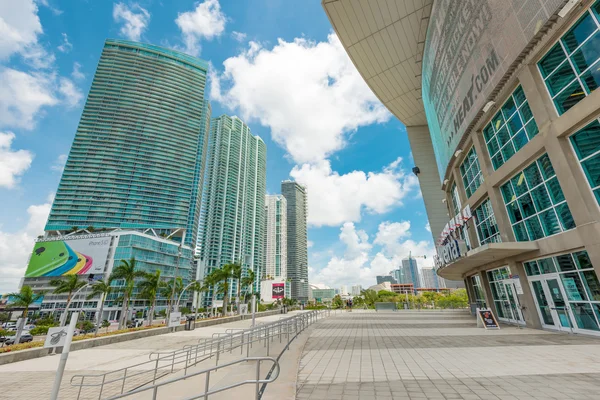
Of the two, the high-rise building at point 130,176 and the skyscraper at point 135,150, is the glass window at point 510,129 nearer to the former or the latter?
the high-rise building at point 130,176

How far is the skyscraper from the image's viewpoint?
9581 cm

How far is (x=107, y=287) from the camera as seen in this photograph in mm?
31984

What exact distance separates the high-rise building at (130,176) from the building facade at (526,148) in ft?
250

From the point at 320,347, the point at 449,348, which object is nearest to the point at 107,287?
the point at 320,347

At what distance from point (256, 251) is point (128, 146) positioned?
86.1 metres

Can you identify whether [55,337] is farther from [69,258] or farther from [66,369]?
[69,258]

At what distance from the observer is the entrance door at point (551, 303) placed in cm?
1162

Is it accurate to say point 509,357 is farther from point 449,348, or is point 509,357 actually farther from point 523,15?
point 523,15

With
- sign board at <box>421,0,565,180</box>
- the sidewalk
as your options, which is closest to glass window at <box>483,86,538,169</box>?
sign board at <box>421,0,565,180</box>

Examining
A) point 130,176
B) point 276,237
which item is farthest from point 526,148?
point 276,237

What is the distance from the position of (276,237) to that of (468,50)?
168671 mm

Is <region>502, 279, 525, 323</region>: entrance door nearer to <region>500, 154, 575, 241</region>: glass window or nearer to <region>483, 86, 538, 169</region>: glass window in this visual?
<region>500, 154, 575, 241</region>: glass window

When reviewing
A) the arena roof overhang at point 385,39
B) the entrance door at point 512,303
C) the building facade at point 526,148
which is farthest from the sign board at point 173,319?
the arena roof overhang at point 385,39

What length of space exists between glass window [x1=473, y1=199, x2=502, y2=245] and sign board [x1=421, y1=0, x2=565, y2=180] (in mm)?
5106
